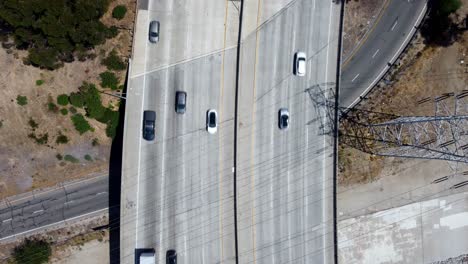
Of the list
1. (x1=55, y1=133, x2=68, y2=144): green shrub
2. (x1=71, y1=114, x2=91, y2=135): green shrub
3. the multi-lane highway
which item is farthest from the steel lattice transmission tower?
(x1=55, y1=133, x2=68, y2=144): green shrub

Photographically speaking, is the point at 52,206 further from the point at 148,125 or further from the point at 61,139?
the point at 148,125

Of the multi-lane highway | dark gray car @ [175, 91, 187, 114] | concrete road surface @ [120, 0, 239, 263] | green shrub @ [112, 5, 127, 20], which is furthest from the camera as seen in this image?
green shrub @ [112, 5, 127, 20]

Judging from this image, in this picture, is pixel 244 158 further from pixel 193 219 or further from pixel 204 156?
pixel 193 219

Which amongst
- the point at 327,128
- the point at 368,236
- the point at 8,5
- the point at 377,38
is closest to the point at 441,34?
the point at 377,38

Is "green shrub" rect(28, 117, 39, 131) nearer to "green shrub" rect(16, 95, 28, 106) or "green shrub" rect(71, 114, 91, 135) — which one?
"green shrub" rect(16, 95, 28, 106)

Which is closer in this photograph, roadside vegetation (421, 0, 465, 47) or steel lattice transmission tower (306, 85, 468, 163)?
steel lattice transmission tower (306, 85, 468, 163)

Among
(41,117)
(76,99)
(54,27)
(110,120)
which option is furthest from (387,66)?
(41,117)
